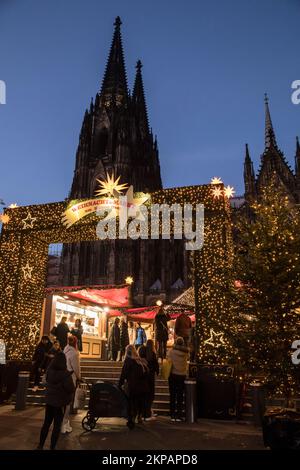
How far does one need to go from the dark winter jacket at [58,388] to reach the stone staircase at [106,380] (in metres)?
2.84

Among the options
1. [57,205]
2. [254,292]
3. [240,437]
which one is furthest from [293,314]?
[57,205]

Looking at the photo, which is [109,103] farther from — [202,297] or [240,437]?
[240,437]

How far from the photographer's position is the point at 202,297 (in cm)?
883

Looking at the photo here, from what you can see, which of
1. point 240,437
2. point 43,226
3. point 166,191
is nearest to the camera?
point 240,437

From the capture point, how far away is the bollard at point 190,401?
756 cm

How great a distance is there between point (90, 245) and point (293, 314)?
109 ft

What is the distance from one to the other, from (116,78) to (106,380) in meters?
50.6

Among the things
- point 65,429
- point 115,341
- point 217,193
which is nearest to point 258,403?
point 65,429

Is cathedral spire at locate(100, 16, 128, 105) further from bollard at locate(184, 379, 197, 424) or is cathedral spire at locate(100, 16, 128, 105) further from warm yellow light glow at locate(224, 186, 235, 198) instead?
bollard at locate(184, 379, 197, 424)

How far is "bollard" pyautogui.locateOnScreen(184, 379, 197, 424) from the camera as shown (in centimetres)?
756

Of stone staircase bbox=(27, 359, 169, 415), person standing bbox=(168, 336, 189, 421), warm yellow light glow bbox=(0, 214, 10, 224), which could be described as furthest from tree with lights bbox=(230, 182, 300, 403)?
warm yellow light glow bbox=(0, 214, 10, 224)

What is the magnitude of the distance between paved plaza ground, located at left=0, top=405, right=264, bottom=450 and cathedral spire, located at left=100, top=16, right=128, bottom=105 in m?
45.7

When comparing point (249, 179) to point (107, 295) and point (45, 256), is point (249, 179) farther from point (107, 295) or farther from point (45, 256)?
point (45, 256)

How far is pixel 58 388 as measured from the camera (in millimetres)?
4871
